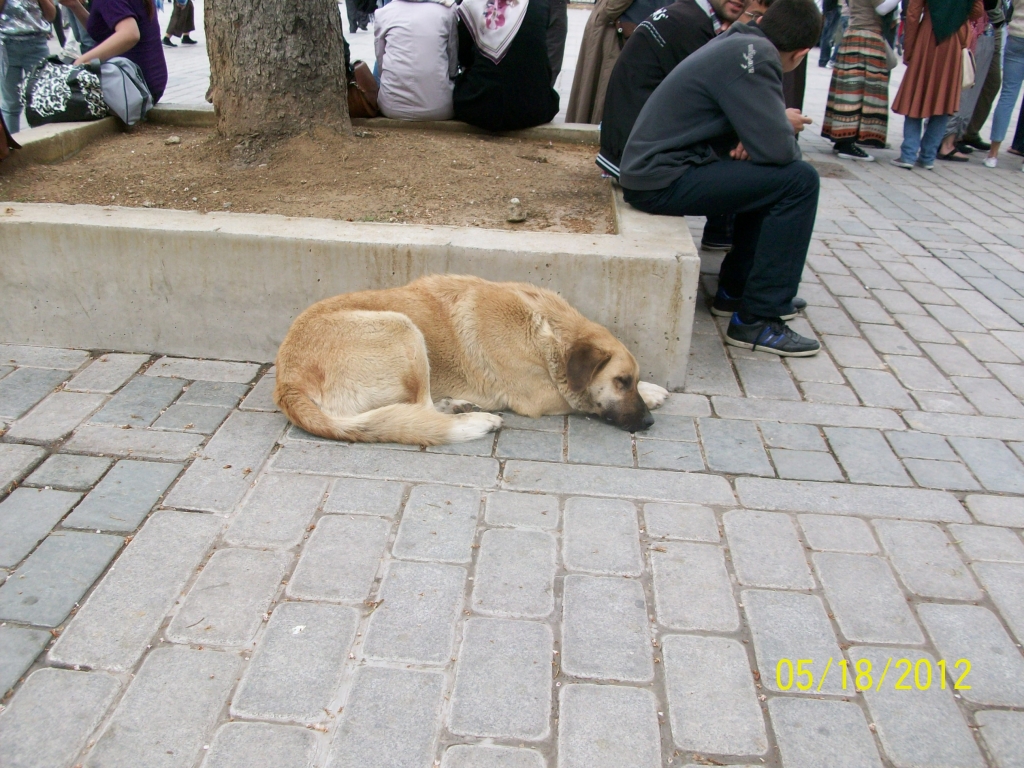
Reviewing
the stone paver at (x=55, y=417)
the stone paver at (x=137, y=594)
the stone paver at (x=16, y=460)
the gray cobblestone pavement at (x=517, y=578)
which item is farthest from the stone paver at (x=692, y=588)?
the stone paver at (x=55, y=417)

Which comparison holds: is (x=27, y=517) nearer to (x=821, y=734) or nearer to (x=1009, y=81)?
(x=821, y=734)

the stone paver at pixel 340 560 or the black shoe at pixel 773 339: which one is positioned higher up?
the black shoe at pixel 773 339

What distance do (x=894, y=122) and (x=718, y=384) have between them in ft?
34.1

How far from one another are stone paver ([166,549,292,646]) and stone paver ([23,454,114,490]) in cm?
84

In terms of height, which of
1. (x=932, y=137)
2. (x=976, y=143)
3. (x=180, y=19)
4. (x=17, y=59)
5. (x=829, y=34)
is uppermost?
(x=829, y=34)

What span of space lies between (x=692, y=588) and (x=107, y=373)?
3240 mm

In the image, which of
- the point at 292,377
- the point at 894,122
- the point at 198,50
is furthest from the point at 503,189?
the point at 198,50

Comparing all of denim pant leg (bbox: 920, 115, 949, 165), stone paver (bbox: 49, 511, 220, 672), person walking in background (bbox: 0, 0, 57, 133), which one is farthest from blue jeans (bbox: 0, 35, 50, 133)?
denim pant leg (bbox: 920, 115, 949, 165)

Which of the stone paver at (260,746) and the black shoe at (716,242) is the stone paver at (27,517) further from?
the black shoe at (716,242)

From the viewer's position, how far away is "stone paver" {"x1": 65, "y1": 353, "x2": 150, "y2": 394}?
159 inches

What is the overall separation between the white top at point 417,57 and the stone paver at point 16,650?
5.18 meters

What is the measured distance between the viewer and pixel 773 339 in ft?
15.4

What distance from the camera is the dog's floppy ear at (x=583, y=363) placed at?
3713mm

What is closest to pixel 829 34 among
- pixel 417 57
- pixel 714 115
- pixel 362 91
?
pixel 417 57
